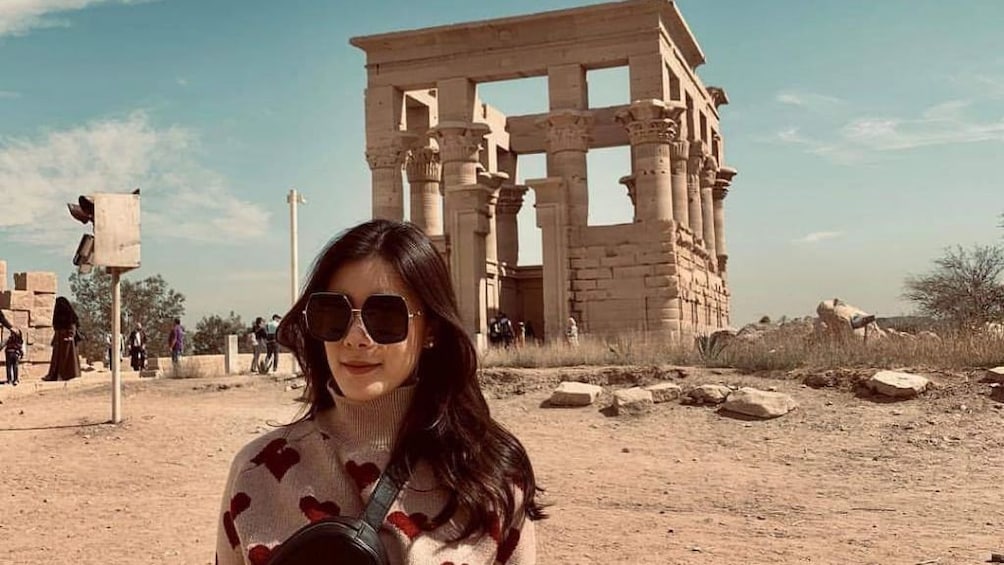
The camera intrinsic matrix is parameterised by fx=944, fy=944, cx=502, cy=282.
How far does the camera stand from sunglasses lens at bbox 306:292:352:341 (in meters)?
2.09

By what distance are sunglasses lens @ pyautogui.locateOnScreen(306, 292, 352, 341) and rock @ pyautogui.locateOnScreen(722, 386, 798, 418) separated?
10032 mm

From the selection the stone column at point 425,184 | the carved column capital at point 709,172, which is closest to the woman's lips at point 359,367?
the stone column at point 425,184

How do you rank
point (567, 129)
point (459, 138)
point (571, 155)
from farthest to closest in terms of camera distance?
1. point (459, 138)
2. point (571, 155)
3. point (567, 129)

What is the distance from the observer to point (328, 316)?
211 centimetres

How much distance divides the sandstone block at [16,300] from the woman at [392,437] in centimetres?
1991

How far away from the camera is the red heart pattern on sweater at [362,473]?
199 cm

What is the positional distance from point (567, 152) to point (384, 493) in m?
22.7

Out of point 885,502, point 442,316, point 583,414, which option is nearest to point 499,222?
point 583,414

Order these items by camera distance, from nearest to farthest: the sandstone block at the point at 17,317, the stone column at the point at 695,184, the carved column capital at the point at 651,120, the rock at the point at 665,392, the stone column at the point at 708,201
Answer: the rock at the point at 665,392, the sandstone block at the point at 17,317, the carved column capital at the point at 651,120, the stone column at the point at 695,184, the stone column at the point at 708,201

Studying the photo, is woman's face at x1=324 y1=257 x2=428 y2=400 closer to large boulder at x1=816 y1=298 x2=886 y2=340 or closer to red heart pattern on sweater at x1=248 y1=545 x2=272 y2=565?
red heart pattern on sweater at x1=248 y1=545 x2=272 y2=565

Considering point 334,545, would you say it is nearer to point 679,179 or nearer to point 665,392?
point 665,392

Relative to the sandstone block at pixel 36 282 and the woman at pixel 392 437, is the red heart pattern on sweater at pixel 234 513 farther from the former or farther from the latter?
the sandstone block at pixel 36 282

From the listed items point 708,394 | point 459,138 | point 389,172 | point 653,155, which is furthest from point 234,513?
point 389,172

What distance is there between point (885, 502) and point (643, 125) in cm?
1656
